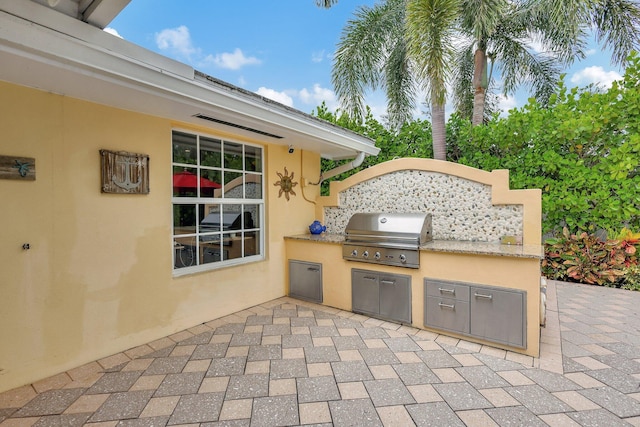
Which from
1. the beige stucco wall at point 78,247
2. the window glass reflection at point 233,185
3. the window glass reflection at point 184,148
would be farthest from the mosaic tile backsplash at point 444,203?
the beige stucco wall at point 78,247

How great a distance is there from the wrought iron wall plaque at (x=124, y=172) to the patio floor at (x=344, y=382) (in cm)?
187

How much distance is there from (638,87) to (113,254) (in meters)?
8.78

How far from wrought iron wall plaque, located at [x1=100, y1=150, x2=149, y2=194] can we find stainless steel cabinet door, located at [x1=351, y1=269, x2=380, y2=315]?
315cm

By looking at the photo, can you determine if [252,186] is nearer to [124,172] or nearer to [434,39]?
[124,172]

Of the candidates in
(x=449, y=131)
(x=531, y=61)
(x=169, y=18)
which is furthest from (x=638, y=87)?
(x=169, y=18)

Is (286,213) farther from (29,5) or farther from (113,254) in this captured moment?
(29,5)

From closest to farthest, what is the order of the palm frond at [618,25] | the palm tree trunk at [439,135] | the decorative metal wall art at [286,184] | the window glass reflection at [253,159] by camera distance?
the window glass reflection at [253,159]
the decorative metal wall art at [286,184]
the palm frond at [618,25]
the palm tree trunk at [439,135]

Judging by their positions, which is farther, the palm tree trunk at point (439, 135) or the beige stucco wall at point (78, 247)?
the palm tree trunk at point (439, 135)

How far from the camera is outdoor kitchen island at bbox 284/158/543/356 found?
11.2ft

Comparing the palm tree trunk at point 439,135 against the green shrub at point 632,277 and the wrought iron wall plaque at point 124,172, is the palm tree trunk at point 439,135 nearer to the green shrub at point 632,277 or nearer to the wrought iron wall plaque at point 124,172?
the green shrub at point 632,277

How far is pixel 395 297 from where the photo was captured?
4238 mm

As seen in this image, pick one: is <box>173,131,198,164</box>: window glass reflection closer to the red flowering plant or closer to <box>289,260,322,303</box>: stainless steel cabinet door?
<box>289,260,322,303</box>: stainless steel cabinet door

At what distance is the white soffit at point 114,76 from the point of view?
Answer: 2020mm

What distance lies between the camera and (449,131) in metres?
6.95
